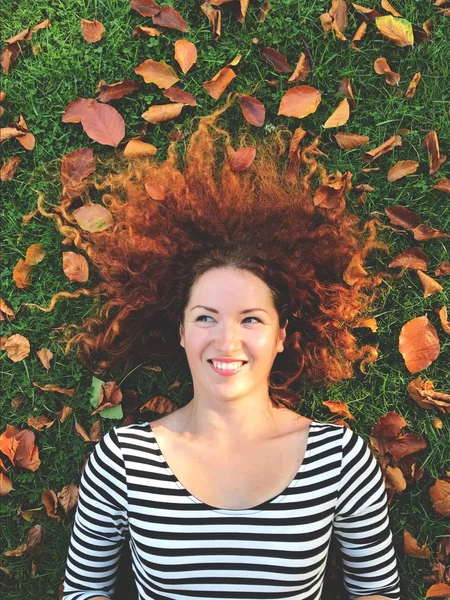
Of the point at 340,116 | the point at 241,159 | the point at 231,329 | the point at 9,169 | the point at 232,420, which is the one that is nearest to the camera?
the point at 231,329

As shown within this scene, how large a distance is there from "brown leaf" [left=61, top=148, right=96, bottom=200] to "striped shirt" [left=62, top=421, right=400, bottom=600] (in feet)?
4.26

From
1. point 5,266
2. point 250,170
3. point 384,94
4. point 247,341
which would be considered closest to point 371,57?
point 384,94

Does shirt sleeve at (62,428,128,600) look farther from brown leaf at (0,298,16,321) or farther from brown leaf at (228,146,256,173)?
brown leaf at (228,146,256,173)

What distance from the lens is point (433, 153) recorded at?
3328 millimetres

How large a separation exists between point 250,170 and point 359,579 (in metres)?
1.92

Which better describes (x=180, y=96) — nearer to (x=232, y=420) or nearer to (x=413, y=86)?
(x=413, y=86)

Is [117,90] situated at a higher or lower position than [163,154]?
higher

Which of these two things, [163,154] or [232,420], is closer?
[232,420]

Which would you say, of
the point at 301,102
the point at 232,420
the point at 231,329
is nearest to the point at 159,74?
the point at 301,102

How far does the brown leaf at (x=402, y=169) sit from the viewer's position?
3.35 metres

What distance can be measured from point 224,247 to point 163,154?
0.87m

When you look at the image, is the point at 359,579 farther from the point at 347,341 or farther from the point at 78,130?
the point at 78,130

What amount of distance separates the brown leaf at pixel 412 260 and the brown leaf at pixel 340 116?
720mm

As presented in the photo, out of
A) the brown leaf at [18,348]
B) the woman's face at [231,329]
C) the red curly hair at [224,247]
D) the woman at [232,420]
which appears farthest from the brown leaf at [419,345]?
the brown leaf at [18,348]
